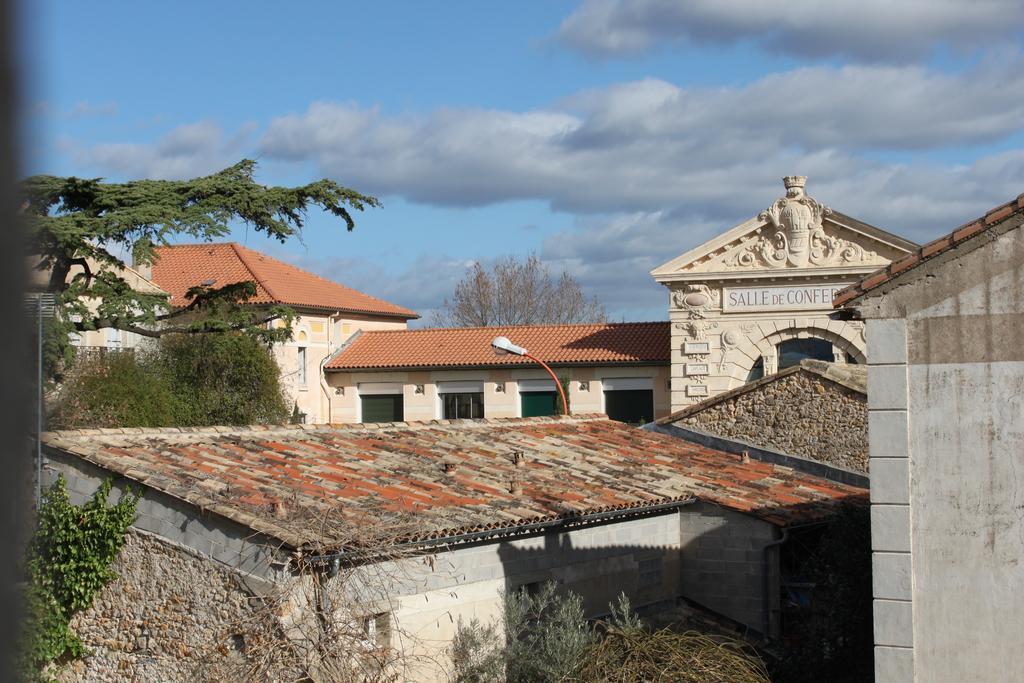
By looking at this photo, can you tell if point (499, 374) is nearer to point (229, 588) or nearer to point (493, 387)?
point (493, 387)

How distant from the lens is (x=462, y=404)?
133 feet

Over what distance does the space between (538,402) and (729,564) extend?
79.7 feet

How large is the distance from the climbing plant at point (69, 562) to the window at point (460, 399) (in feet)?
96.8

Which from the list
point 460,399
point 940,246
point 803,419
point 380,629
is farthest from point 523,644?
point 460,399

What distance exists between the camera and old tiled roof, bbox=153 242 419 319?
4091 centimetres

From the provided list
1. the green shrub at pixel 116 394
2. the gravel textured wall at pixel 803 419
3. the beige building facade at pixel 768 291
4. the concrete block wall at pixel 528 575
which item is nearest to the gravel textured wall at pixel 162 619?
the concrete block wall at pixel 528 575

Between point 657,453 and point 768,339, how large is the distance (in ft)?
56.9

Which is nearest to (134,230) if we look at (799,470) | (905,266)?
(799,470)

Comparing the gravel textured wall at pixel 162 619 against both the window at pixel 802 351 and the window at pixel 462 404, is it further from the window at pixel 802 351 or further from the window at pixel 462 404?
the window at pixel 462 404

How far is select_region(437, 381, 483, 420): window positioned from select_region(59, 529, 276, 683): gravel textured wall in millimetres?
29485

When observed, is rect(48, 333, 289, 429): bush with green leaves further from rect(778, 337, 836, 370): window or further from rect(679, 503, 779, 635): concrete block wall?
rect(778, 337, 836, 370): window

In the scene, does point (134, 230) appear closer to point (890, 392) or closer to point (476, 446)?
point (476, 446)

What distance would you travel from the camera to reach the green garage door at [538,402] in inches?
1545

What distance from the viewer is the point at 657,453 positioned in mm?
18641
